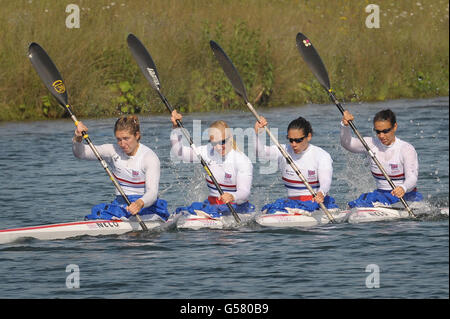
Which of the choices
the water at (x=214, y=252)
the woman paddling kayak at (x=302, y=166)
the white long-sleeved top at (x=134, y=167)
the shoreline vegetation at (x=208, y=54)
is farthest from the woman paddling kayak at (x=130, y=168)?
the shoreline vegetation at (x=208, y=54)

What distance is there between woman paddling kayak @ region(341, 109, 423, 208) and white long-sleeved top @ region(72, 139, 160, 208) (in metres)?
2.49

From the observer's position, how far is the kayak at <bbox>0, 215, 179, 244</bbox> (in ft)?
34.9

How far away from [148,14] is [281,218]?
1150 centimetres

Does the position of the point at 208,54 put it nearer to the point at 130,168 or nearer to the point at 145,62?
the point at 145,62

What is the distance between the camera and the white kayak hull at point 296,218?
11.2 m

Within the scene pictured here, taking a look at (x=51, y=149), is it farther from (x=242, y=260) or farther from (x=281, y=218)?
(x=242, y=260)

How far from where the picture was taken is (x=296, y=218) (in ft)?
37.1

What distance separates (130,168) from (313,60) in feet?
11.6

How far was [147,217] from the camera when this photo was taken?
11.1 metres

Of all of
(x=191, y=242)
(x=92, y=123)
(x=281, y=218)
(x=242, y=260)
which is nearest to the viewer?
(x=242, y=260)

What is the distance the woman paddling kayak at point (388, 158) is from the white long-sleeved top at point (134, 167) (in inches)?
98.1

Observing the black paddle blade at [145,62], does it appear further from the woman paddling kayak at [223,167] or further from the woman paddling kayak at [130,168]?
the woman paddling kayak at [130,168]

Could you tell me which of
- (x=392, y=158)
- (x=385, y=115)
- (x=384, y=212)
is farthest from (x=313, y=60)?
(x=384, y=212)

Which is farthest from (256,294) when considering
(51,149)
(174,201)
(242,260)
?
(51,149)
